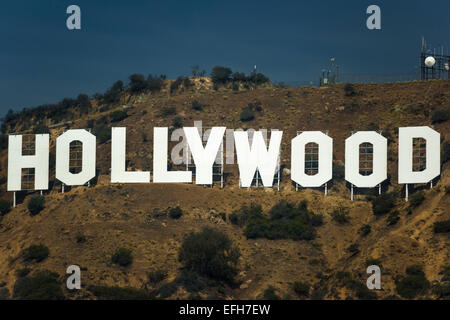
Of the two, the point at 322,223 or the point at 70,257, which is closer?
the point at 70,257

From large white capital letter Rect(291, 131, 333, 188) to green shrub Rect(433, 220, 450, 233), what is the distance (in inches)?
404

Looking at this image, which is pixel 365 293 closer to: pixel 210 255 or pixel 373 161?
pixel 210 255

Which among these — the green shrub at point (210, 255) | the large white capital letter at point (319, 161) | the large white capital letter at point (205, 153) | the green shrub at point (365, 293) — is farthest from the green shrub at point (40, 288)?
the large white capital letter at point (319, 161)

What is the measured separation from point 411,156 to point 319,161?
6.79 metres

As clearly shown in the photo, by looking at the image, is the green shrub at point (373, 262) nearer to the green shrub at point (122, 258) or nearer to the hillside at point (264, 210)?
the hillside at point (264, 210)

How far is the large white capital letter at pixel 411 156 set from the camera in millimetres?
54719

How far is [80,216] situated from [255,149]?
14.1 metres

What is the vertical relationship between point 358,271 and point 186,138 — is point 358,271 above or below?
below

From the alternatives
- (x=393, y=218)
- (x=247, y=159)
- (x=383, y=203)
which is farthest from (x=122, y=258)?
(x=383, y=203)
